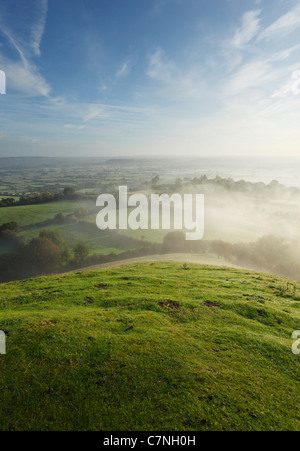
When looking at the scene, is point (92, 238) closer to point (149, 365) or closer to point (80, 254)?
point (80, 254)

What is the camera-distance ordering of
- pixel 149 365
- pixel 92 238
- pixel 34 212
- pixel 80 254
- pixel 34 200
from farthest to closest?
1. pixel 34 200
2. pixel 34 212
3. pixel 92 238
4. pixel 80 254
5. pixel 149 365

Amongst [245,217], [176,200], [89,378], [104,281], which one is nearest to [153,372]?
[89,378]

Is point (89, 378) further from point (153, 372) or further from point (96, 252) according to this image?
point (96, 252)

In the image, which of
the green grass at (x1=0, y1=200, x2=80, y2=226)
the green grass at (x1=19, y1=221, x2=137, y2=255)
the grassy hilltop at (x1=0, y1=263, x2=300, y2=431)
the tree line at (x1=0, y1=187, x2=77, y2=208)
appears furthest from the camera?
the tree line at (x1=0, y1=187, x2=77, y2=208)

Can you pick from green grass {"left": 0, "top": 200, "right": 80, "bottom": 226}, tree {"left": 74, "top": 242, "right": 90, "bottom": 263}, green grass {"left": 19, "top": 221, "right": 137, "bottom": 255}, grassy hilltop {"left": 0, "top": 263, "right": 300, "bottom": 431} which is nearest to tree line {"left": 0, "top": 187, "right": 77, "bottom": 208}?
green grass {"left": 0, "top": 200, "right": 80, "bottom": 226}

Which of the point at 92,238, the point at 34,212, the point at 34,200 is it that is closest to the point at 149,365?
the point at 92,238

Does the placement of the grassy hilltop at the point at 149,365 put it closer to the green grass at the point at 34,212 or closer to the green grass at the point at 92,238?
the green grass at the point at 92,238

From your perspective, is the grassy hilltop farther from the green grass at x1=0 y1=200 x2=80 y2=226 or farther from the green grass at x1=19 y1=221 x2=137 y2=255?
the green grass at x1=0 y1=200 x2=80 y2=226

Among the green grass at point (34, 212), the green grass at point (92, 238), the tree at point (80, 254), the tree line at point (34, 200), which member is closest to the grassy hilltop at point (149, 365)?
the tree at point (80, 254)
